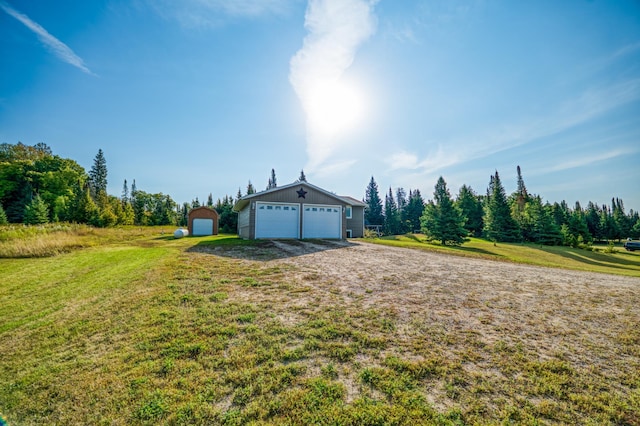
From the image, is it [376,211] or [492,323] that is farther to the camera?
[376,211]

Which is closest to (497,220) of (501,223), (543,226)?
(501,223)

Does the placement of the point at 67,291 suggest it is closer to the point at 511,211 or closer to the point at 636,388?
the point at 636,388

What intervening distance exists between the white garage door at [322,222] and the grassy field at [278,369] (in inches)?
517

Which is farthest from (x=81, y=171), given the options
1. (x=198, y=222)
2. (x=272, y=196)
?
(x=272, y=196)

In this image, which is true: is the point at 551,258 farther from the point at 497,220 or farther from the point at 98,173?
the point at 98,173

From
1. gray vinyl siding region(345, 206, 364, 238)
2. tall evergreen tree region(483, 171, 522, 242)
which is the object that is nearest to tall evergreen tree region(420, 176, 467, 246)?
gray vinyl siding region(345, 206, 364, 238)

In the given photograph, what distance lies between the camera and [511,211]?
121ft

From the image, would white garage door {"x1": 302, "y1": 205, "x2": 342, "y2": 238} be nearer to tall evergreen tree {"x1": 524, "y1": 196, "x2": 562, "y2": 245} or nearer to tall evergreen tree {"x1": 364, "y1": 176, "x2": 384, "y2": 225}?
tall evergreen tree {"x1": 524, "y1": 196, "x2": 562, "y2": 245}

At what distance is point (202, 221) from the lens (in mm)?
27734

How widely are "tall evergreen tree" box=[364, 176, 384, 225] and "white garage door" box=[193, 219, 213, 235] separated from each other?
37134mm

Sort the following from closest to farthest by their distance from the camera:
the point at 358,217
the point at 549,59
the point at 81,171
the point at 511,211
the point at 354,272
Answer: the point at 354,272 < the point at 549,59 < the point at 358,217 < the point at 511,211 < the point at 81,171

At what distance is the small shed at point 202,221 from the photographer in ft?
89.5

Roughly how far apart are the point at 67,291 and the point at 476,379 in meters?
9.49

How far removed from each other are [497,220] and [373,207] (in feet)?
89.4
